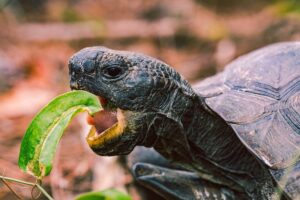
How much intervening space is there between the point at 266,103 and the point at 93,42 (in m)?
5.17

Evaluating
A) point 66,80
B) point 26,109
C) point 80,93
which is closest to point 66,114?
point 80,93

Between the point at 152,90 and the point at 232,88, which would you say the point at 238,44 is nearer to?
the point at 232,88

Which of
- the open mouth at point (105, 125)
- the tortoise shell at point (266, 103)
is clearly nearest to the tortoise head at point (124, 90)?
the open mouth at point (105, 125)

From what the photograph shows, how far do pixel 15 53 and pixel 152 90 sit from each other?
189 inches

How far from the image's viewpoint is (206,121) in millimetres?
2994

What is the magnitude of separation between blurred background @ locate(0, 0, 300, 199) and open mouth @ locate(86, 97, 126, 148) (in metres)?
0.90

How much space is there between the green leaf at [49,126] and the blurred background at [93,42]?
87 cm

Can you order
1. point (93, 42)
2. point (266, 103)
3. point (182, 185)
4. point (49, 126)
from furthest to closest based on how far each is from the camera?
1. point (93, 42)
2. point (182, 185)
3. point (266, 103)
4. point (49, 126)

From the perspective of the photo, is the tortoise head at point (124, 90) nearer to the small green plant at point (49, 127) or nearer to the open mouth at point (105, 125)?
the open mouth at point (105, 125)

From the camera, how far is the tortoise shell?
2.77m

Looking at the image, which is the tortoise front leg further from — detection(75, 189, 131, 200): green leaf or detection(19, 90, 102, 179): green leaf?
detection(19, 90, 102, 179): green leaf

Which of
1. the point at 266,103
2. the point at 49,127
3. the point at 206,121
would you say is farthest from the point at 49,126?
the point at 266,103

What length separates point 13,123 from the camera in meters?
5.17

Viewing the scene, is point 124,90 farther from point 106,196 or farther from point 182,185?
point 182,185
